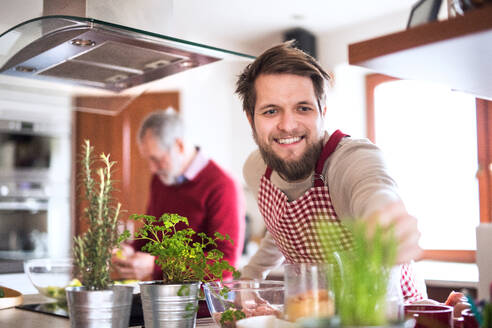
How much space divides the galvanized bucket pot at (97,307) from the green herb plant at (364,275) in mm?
419

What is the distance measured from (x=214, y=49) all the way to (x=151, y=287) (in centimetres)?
77

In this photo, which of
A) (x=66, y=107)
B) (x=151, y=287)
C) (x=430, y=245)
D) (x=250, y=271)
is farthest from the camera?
(x=66, y=107)

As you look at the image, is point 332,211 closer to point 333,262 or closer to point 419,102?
point 333,262

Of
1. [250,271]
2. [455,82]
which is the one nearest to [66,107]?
[250,271]

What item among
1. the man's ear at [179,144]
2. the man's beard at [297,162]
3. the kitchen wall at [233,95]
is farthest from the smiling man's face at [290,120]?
the kitchen wall at [233,95]

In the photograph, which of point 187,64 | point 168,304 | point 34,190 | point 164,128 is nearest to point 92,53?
point 187,64

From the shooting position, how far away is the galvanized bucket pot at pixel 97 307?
92cm

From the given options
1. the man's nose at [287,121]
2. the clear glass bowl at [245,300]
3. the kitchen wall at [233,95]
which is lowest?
the clear glass bowl at [245,300]

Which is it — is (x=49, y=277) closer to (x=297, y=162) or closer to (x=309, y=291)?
(x=297, y=162)

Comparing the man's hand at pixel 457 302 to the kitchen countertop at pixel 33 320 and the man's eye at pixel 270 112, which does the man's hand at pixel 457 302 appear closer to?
the kitchen countertop at pixel 33 320

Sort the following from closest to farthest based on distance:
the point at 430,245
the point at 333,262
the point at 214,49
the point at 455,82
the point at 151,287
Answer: the point at 333,262
the point at 151,287
the point at 455,82
the point at 214,49
the point at 430,245

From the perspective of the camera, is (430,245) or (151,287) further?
(430,245)

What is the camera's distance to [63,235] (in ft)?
13.9

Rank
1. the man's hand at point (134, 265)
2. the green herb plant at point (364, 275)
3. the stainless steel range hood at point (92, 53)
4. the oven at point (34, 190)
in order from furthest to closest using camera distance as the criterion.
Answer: the oven at point (34, 190)
the man's hand at point (134, 265)
the stainless steel range hood at point (92, 53)
the green herb plant at point (364, 275)
